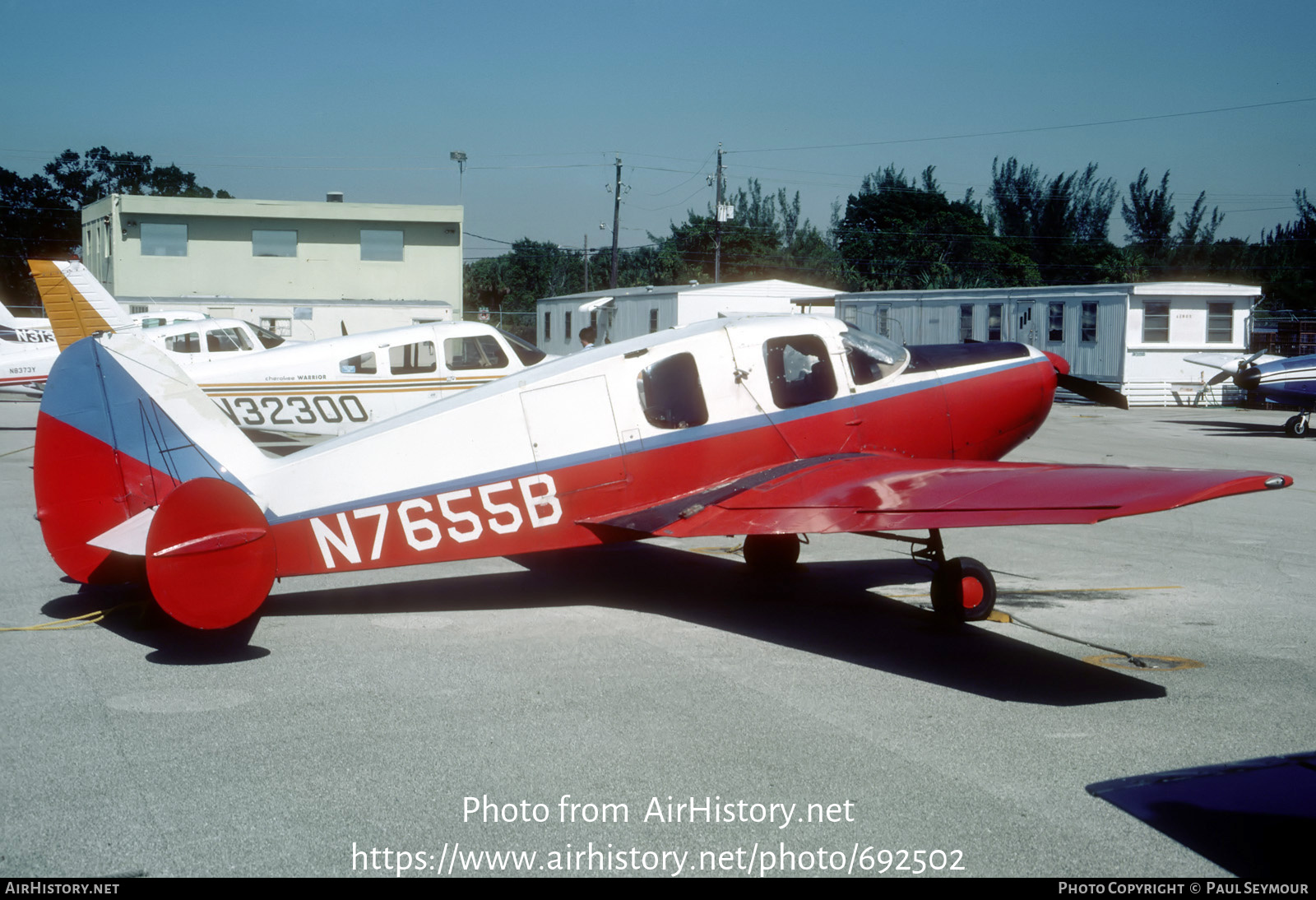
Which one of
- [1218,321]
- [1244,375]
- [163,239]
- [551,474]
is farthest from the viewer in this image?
[163,239]

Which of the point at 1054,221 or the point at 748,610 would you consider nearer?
the point at 748,610

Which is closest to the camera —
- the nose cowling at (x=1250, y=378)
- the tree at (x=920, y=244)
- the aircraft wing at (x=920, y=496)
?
the aircraft wing at (x=920, y=496)

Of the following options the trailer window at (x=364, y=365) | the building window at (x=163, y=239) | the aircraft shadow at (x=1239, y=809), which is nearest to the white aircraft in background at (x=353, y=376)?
the trailer window at (x=364, y=365)

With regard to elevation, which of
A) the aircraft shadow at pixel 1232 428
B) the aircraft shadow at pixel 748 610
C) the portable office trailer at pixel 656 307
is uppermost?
the portable office trailer at pixel 656 307

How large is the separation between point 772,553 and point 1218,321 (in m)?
29.3

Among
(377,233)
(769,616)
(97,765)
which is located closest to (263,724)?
(97,765)

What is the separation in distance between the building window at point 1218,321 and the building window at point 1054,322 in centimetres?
436

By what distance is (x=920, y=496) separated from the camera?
22.4ft

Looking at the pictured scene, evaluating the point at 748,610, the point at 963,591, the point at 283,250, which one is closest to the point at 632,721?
the point at 748,610

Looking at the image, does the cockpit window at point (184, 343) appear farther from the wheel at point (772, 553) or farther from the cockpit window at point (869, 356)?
the cockpit window at point (869, 356)

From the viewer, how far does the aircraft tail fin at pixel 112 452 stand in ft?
22.4

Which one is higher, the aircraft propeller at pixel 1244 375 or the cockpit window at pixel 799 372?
the cockpit window at pixel 799 372

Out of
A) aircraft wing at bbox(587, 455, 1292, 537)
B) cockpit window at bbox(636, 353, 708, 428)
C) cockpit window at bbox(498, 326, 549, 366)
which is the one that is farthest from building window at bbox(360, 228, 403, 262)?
aircraft wing at bbox(587, 455, 1292, 537)

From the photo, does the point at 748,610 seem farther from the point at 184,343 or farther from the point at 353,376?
the point at 184,343
